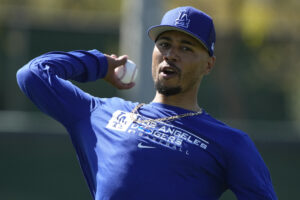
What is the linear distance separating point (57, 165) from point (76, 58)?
4.48m

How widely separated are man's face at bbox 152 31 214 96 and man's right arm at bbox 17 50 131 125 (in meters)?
0.43

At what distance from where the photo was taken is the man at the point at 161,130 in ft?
10.3

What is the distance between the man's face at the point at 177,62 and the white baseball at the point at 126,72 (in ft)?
1.25

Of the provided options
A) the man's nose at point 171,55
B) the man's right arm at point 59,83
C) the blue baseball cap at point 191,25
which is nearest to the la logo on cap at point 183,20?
the blue baseball cap at point 191,25

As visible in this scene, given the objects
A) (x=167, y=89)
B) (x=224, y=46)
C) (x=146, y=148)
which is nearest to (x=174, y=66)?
(x=167, y=89)

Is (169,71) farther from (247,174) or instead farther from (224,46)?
(224,46)

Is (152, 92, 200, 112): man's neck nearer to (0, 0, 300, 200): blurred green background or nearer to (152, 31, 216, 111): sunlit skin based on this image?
(152, 31, 216, 111): sunlit skin

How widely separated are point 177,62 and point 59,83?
68cm

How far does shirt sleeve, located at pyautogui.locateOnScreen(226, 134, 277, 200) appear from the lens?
3.09 metres

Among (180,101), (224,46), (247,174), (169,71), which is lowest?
(224,46)

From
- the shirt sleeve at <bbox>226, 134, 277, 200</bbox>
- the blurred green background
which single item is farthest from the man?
the blurred green background

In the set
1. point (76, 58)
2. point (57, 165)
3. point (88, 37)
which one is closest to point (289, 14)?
point (88, 37)

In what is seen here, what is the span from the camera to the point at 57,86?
3.50m

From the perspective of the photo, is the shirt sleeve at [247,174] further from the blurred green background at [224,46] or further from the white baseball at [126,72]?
the blurred green background at [224,46]
